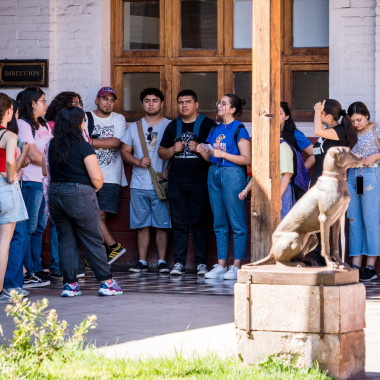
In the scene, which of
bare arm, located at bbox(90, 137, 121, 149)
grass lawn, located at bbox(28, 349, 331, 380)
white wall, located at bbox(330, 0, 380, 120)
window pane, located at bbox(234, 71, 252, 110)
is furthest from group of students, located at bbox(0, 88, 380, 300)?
grass lawn, located at bbox(28, 349, 331, 380)

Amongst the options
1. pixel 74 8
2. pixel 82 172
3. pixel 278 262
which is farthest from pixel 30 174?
pixel 278 262

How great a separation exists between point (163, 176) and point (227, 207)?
3.47 feet

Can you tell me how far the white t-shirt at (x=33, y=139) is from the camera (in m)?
9.30

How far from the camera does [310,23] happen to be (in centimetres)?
1125

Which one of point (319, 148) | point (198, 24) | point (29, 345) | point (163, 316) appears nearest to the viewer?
point (29, 345)

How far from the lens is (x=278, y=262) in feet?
18.8

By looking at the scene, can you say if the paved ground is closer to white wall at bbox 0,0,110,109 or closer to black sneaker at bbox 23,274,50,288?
black sneaker at bbox 23,274,50,288

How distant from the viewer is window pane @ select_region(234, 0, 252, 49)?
11492mm

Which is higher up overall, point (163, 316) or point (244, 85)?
point (244, 85)

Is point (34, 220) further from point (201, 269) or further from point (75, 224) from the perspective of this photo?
point (201, 269)

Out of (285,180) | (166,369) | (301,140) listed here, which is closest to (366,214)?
(285,180)

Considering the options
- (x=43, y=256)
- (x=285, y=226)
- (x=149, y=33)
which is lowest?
(x=43, y=256)

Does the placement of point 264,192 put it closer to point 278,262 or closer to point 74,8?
point 278,262

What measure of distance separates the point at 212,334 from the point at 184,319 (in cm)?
75
